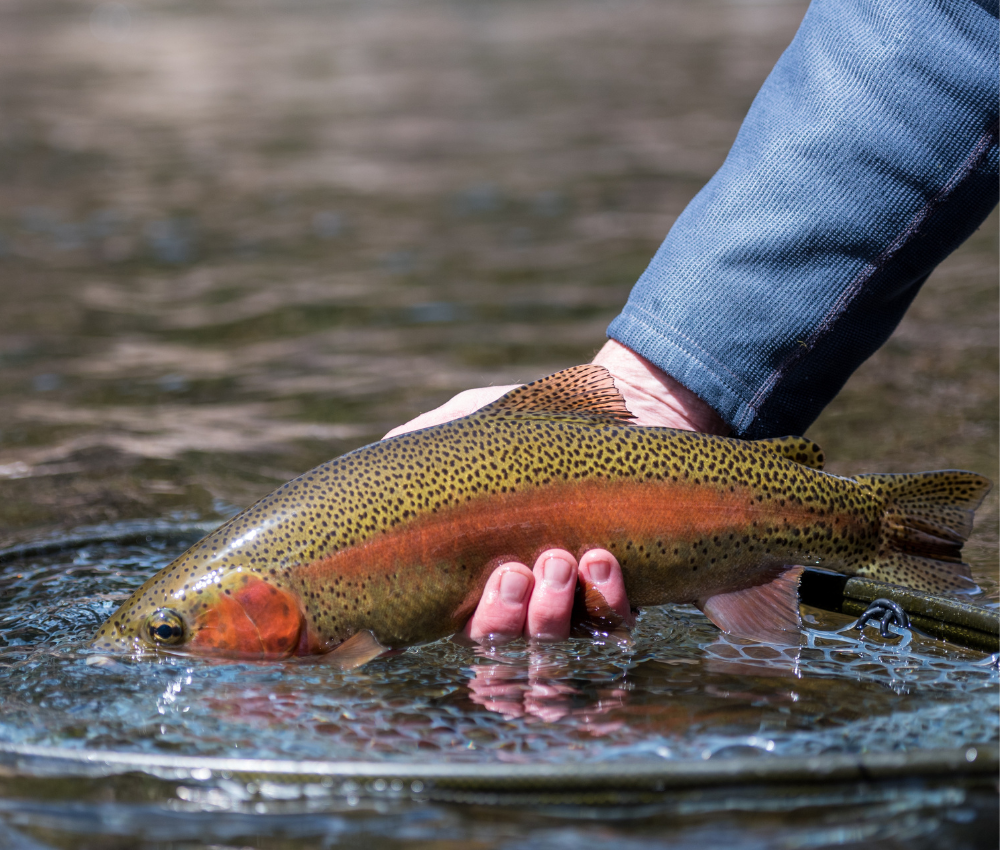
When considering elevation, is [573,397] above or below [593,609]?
above

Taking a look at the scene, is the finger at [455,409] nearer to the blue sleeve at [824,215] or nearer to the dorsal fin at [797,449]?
the blue sleeve at [824,215]

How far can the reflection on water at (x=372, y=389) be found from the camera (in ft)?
8.49

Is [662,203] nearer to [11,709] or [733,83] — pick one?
[11,709]

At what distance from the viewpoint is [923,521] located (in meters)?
3.24

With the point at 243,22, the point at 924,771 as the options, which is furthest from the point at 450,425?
the point at 243,22

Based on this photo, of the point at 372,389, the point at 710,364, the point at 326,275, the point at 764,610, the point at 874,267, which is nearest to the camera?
the point at 764,610

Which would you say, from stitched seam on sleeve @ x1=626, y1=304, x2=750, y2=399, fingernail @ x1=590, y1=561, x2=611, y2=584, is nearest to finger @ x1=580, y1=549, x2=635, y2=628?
fingernail @ x1=590, y1=561, x2=611, y2=584

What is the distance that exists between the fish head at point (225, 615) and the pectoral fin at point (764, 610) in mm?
1091

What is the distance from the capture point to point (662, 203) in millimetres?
11383

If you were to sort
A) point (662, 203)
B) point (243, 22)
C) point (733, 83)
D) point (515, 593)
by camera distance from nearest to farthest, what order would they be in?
point (515, 593) → point (662, 203) → point (733, 83) → point (243, 22)

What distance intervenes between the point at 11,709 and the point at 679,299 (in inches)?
83.5

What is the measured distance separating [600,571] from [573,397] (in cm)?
50

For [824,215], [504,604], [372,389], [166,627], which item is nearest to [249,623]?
[166,627]

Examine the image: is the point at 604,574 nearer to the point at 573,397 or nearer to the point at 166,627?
the point at 573,397
